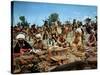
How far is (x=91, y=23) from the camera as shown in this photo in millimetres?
2484

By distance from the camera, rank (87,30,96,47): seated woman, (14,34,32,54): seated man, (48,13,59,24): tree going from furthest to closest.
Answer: (87,30,96,47): seated woman
(48,13,59,24): tree
(14,34,32,54): seated man

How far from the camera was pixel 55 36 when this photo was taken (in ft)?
7.71

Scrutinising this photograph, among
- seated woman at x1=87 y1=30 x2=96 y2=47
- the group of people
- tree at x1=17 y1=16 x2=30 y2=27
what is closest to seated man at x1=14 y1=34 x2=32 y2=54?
the group of people

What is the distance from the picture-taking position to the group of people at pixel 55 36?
2236 millimetres

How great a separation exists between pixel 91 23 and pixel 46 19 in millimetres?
514

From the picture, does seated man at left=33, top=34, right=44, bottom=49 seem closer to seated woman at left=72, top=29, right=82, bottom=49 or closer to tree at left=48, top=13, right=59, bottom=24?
tree at left=48, top=13, right=59, bottom=24

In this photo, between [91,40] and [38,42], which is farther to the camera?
[91,40]

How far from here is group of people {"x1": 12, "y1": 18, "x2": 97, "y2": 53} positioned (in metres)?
2.24

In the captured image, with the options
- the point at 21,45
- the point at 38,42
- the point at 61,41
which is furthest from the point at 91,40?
the point at 21,45

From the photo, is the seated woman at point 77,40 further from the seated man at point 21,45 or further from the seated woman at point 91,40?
the seated man at point 21,45

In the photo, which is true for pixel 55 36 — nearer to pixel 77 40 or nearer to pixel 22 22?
pixel 77 40

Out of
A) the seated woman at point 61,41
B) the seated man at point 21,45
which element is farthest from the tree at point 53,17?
the seated man at point 21,45

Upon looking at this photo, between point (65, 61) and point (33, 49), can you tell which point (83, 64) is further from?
point (33, 49)
